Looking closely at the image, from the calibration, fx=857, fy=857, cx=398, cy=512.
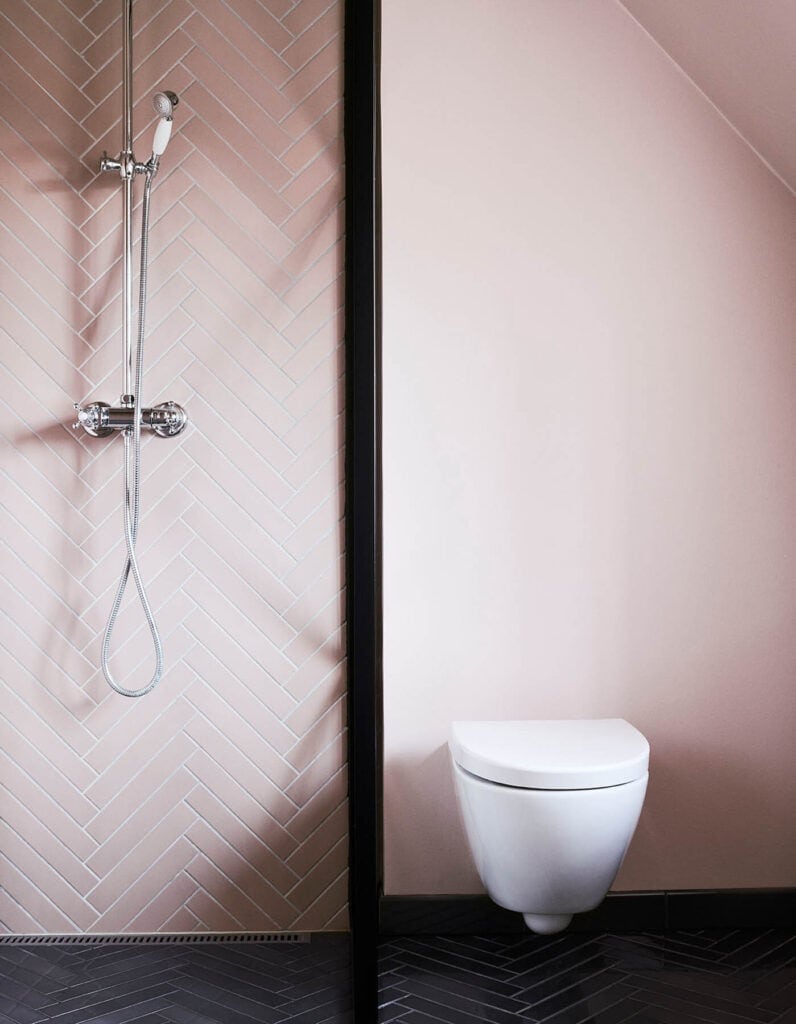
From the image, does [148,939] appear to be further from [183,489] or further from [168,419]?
[168,419]

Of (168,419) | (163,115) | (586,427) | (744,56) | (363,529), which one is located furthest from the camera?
(586,427)

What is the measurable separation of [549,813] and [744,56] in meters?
1.69

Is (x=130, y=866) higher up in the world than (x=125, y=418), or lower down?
lower down

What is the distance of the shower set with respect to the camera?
192cm

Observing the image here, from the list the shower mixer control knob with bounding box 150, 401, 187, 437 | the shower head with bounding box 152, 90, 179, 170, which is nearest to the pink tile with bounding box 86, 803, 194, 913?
the shower mixer control knob with bounding box 150, 401, 187, 437

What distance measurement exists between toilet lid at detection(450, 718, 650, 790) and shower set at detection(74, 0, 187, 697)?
2.40ft

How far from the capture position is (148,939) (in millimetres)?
2031

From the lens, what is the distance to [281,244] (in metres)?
2.08

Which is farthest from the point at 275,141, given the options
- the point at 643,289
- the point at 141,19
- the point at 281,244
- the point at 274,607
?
the point at 274,607

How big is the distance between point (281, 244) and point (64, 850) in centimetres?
155

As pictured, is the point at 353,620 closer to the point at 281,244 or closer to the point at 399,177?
the point at 281,244

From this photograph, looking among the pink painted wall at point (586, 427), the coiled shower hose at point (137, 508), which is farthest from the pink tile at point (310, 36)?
the coiled shower hose at point (137, 508)

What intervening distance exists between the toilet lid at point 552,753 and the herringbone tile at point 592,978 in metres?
0.47

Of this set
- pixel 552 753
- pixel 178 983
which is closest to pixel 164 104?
pixel 552 753
